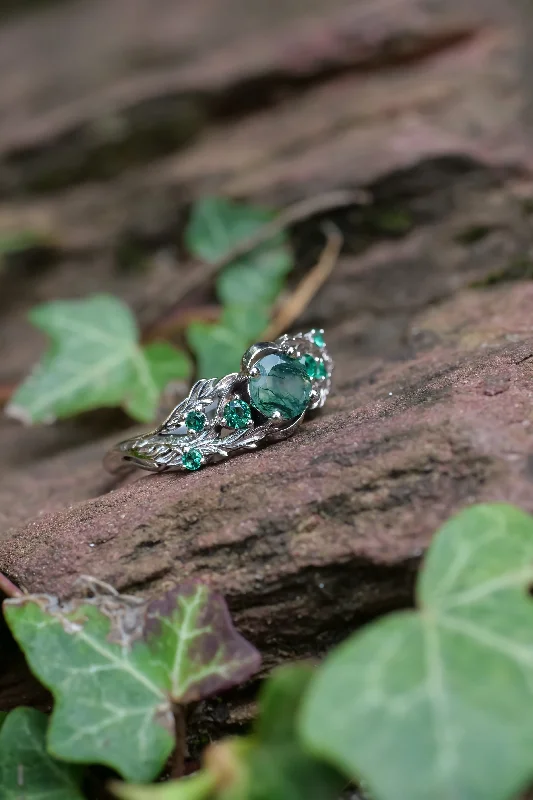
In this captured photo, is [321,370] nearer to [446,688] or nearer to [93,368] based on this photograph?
[93,368]

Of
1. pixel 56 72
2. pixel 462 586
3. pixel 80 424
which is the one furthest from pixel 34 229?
pixel 462 586

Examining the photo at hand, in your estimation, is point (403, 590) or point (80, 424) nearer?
point (403, 590)

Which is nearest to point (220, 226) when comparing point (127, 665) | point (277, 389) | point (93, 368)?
point (93, 368)

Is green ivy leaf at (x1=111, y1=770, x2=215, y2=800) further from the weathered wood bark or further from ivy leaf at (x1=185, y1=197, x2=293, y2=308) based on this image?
ivy leaf at (x1=185, y1=197, x2=293, y2=308)

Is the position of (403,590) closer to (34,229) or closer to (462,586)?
(462,586)

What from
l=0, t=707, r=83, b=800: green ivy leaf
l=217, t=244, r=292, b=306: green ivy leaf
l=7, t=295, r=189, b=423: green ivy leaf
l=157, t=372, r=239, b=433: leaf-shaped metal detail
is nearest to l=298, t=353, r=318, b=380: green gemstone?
l=157, t=372, r=239, b=433: leaf-shaped metal detail

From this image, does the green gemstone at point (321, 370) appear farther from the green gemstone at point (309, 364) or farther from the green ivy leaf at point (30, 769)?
the green ivy leaf at point (30, 769)
